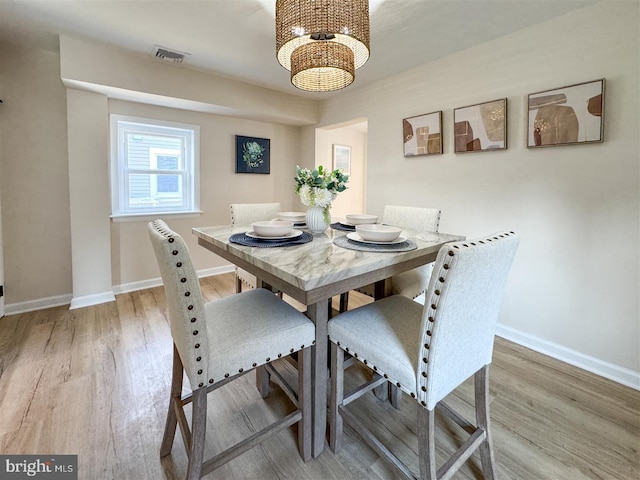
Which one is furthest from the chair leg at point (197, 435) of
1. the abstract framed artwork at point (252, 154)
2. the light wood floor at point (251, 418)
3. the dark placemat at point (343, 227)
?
the abstract framed artwork at point (252, 154)

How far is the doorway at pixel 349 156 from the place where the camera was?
4.36 m

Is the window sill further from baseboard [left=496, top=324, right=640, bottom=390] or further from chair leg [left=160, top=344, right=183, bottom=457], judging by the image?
baseboard [left=496, top=324, right=640, bottom=390]

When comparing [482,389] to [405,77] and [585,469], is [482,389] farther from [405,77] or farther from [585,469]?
[405,77]

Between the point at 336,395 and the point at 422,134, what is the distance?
2472mm

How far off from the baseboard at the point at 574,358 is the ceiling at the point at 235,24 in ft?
7.42

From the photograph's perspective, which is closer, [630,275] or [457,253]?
[457,253]

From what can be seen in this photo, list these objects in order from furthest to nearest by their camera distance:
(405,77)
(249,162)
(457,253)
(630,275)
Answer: (249,162) → (405,77) → (630,275) → (457,253)

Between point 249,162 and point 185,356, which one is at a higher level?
point 249,162

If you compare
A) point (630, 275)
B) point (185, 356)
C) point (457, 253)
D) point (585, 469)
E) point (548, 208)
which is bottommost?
point (585, 469)

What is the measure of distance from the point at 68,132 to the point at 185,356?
276cm

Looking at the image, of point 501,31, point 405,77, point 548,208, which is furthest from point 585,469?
point 405,77

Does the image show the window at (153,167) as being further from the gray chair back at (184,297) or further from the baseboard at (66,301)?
the gray chair back at (184,297)

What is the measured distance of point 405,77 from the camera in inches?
117

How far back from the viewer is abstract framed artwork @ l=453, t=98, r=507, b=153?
2.30 meters
